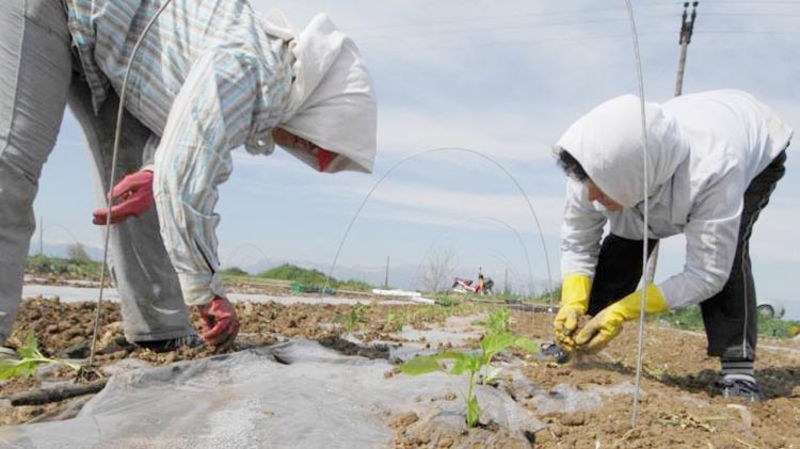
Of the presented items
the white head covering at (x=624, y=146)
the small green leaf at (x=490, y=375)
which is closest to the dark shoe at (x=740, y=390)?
the white head covering at (x=624, y=146)

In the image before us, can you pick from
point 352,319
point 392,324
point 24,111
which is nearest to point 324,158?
point 24,111

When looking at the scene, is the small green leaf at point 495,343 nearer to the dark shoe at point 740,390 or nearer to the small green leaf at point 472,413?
the small green leaf at point 472,413

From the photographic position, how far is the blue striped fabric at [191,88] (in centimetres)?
177

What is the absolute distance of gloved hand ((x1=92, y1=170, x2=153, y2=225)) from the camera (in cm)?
182

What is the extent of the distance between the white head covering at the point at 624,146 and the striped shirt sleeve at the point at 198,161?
45.1 inches

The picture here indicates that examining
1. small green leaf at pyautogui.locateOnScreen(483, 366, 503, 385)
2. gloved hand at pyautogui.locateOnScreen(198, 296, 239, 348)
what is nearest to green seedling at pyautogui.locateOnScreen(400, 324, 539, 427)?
small green leaf at pyautogui.locateOnScreen(483, 366, 503, 385)

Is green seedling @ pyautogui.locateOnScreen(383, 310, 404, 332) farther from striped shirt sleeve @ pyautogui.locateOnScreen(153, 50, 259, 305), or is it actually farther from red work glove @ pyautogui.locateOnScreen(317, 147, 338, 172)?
striped shirt sleeve @ pyautogui.locateOnScreen(153, 50, 259, 305)

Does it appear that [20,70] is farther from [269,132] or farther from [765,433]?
[765,433]

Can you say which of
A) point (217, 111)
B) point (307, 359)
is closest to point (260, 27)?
point (217, 111)

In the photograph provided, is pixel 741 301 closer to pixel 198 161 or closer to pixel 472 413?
pixel 472 413

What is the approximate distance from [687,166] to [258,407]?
1689 millimetres

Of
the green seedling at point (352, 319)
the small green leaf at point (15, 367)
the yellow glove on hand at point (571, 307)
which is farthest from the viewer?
the green seedling at point (352, 319)

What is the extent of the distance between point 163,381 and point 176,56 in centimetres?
95

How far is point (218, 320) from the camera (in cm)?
194
